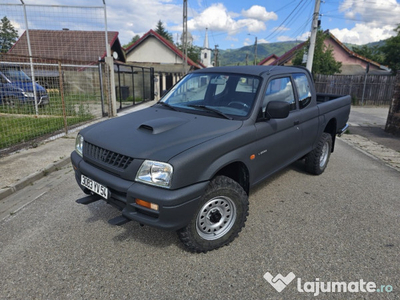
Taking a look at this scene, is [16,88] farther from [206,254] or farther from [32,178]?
[206,254]

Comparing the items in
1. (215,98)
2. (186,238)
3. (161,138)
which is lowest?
(186,238)

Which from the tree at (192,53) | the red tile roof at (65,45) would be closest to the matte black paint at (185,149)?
the red tile roof at (65,45)

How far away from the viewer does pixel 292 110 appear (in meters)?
3.89

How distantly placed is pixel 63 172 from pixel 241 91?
12.1 ft

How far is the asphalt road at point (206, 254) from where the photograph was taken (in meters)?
2.29

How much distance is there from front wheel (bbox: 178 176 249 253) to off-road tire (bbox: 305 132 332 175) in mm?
2410

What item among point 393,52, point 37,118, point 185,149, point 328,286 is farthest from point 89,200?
point 393,52

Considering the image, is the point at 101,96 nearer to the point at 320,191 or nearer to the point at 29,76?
the point at 29,76

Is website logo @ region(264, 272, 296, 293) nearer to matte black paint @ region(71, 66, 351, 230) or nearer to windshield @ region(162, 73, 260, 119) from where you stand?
matte black paint @ region(71, 66, 351, 230)

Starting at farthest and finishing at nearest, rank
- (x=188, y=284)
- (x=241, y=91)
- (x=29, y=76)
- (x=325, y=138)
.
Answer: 1. (x=29, y=76)
2. (x=325, y=138)
3. (x=241, y=91)
4. (x=188, y=284)

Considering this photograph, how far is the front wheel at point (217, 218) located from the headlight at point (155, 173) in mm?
443

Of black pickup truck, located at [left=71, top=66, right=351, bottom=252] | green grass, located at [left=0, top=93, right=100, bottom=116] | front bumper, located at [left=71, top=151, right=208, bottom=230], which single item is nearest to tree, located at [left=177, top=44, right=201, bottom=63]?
green grass, located at [left=0, top=93, right=100, bottom=116]

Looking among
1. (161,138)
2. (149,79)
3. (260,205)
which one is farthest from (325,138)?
(149,79)

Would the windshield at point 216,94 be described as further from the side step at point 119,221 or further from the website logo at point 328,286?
the website logo at point 328,286
